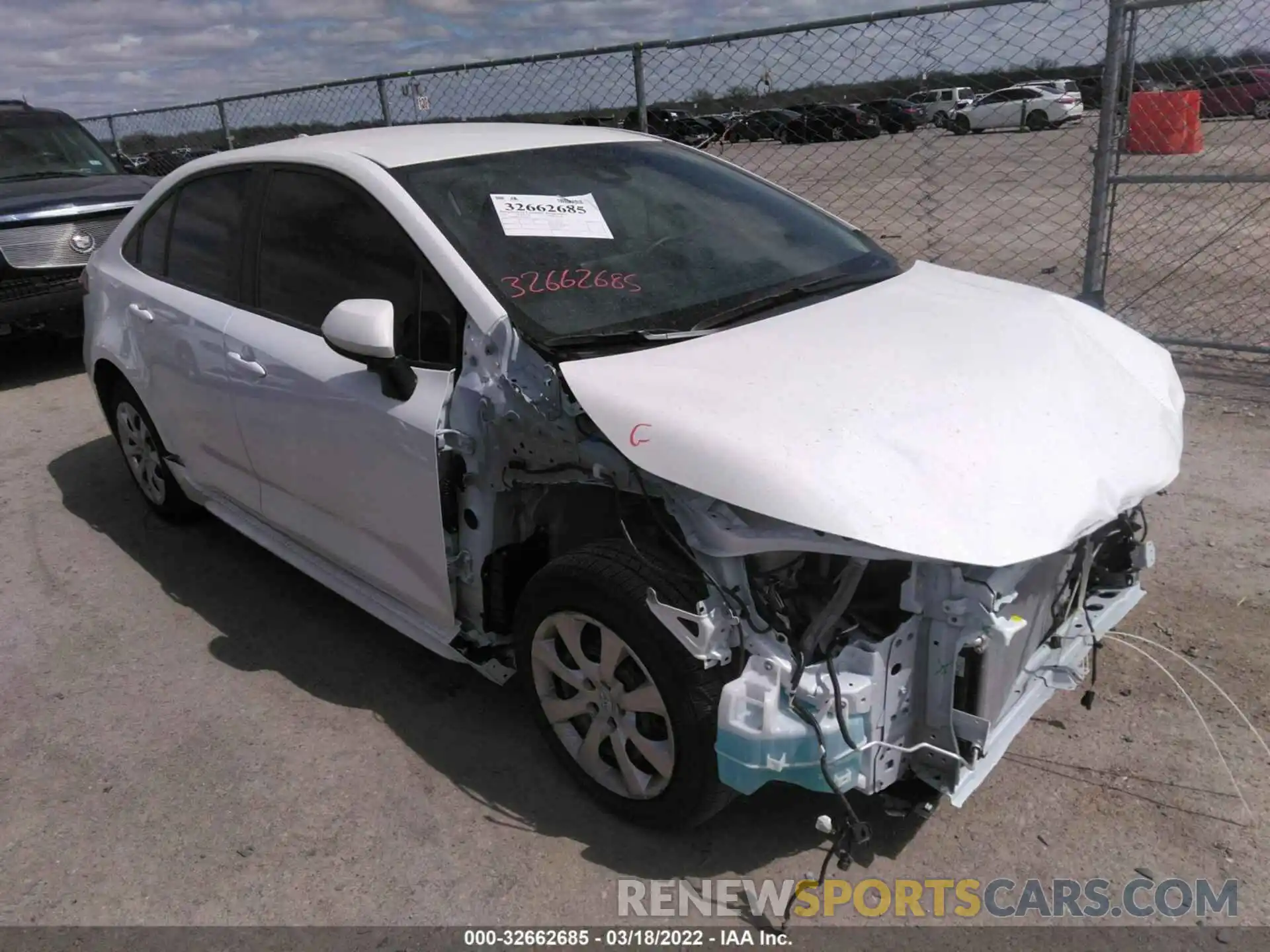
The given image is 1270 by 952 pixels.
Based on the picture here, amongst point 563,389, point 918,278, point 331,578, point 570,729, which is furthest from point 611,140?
point 570,729

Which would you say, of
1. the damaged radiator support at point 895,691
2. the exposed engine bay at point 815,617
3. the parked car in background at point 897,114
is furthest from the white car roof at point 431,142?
the parked car in background at point 897,114

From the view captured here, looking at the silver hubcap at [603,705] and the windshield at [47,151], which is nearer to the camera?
the silver hubcap at [603,705]

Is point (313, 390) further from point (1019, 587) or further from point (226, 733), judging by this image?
point (1019, 587)

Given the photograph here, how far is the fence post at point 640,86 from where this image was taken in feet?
23.9

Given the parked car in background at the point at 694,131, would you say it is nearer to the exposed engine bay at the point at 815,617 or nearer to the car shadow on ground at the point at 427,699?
the car shadow on ground at the point at 427,699

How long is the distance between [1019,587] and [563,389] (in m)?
1.26

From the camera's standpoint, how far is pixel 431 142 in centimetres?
357

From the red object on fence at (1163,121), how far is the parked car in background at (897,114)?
2.03 metres

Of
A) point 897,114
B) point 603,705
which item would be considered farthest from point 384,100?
point 603,705

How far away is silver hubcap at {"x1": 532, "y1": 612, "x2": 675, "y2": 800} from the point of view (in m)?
2.62

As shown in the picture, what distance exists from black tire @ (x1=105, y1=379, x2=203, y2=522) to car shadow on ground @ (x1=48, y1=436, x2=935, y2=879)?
4.9 inches

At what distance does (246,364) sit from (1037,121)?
1703 centimetres

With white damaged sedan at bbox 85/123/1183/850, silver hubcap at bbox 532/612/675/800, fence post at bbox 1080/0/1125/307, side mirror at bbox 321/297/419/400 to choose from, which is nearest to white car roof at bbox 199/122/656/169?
white damaged sedan at bbox 85/123/1183/850

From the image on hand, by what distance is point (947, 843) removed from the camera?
2.70 m
